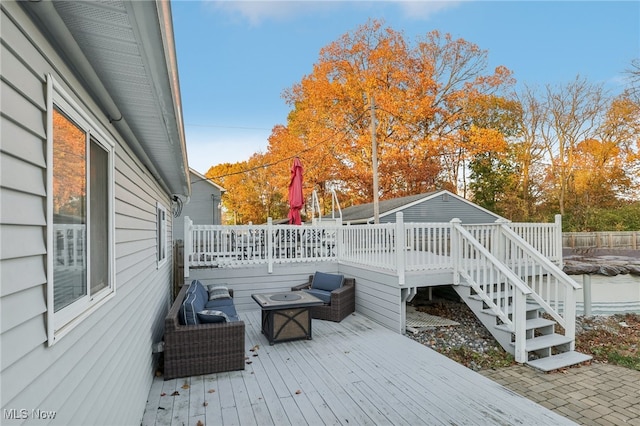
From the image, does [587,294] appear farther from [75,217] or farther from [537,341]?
[75,217]

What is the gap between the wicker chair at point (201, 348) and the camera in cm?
390

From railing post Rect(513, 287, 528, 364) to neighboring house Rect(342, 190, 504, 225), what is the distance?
8415mm

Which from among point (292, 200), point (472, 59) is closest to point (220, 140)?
point (472, 59)

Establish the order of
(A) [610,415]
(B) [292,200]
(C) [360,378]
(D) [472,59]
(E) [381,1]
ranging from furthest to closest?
(D) [472,59]
(E) [381,1]
(B) [292,200]
(C) [360,378]
(A) [610,415]

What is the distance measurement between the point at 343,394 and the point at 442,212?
11.9 meters

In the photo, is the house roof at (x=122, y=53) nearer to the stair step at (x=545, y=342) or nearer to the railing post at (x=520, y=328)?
the railing post at (x=520, y=328)

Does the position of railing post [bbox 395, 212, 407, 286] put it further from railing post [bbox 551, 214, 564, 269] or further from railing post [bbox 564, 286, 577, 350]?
railing post [bbox 551, 214, 564, 269]

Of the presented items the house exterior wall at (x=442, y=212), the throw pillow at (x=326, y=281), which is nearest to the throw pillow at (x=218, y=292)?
the throw pillow at (x=326, y=281)

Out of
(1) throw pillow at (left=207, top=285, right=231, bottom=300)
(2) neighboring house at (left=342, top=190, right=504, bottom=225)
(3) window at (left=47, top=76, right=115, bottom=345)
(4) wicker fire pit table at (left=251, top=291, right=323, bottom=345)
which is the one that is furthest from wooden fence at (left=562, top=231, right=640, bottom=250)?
(3) window at (left=47, top=76, right=115, bottom=345)

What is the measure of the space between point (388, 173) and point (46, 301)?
1782 cm

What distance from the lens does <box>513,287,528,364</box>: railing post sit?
457 cm

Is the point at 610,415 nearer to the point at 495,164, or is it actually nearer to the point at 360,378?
the point at 360,378

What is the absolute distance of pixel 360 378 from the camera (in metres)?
3.91

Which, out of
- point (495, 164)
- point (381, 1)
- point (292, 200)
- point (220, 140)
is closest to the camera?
point (292, 200)
